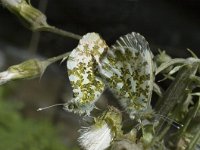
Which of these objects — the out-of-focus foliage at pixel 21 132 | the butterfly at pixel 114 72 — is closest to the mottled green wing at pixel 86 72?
the butterfly at pixel 114 72

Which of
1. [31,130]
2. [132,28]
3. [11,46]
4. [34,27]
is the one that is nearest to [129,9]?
[132,28]

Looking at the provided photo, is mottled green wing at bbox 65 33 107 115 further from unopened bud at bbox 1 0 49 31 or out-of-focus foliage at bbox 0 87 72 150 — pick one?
out-of-focus foliage at bbox 0 87 72 150

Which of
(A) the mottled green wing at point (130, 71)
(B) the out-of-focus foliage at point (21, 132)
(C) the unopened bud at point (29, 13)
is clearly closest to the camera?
(A) the mottled green wing at point (130, 71)

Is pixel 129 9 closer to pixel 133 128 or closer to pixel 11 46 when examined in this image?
pixel 11 46

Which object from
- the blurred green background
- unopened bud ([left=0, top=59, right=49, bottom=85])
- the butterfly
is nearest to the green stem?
the butterfly

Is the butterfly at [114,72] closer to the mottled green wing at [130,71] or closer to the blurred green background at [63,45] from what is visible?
the mottled green wing at [130,71]

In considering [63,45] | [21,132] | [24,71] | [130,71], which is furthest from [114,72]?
[63,45]
